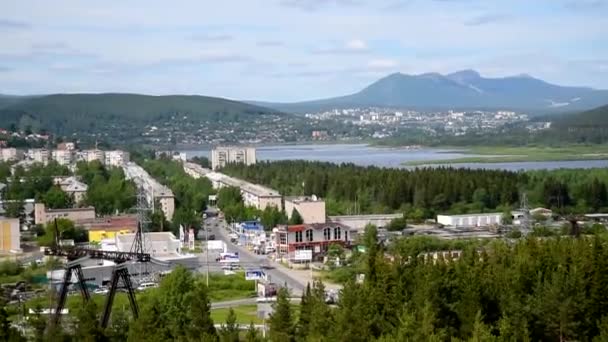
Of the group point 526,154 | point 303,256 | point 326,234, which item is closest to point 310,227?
point 326,234

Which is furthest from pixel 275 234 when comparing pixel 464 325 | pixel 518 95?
pixel 518 95

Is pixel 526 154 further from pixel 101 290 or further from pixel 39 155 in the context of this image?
pixel 101 290

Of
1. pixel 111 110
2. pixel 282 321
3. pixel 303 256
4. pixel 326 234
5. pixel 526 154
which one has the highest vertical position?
pixel 111 110

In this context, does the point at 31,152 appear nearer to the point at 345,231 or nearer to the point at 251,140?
the point at 345,231

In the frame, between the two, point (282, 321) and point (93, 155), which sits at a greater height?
point (93, 155)

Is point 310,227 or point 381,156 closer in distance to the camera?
point 310,227

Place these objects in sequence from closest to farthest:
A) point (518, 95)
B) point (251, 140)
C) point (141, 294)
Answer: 1. point (141, 294)
2. point (251, 140)
3. point (518, 95)

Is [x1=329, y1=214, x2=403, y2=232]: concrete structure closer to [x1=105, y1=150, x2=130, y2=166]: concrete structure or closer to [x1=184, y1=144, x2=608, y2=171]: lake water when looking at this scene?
[x1=184, y1=144, x2=608, y2=171]: lake water

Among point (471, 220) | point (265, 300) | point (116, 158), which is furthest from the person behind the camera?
point (116, 158)
